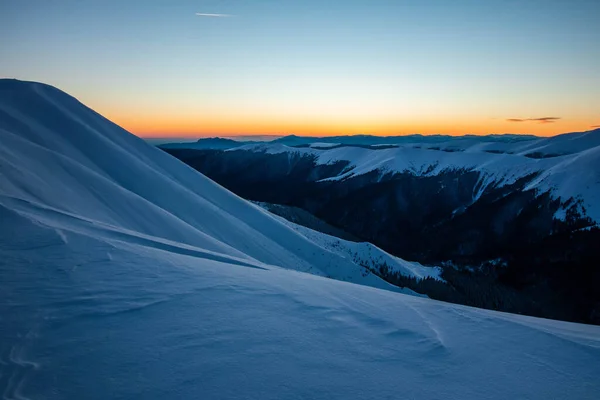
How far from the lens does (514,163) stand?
10269cm

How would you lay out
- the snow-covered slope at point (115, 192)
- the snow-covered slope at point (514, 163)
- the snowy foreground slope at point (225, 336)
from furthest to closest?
the snow-covered slope at point (514, 163), the snow-covered slope at point (115, 192), the snowy foreground slope at point (225, 336)

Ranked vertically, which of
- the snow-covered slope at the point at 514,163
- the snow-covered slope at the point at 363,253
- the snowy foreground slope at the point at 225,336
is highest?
the snow-covered slope at the point at 514,163

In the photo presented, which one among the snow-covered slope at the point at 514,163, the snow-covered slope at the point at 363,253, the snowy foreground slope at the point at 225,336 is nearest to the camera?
the snowy foreground slope at the point at 225,336

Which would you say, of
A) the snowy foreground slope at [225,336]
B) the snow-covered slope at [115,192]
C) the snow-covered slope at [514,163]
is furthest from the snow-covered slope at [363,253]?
the snow-covered slope at [514,163]

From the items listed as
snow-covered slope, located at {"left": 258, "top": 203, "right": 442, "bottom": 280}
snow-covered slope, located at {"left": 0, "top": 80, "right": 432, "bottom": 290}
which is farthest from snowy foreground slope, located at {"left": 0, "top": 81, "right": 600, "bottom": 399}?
snow-covered slope, located at {"left": 258, "top": 203, "right": 442, "bottom": 280}

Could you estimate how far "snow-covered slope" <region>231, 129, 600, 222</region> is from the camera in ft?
231

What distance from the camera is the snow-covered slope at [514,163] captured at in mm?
70375

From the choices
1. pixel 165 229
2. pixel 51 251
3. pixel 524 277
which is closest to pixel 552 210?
pixel 524 277

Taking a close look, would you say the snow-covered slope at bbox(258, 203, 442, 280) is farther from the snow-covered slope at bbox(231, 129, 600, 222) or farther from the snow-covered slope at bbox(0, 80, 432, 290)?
the snow-covered slope at bbox(231, 129, 600, 222)

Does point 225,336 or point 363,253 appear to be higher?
point 225,336

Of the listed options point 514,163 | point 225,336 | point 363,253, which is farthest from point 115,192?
point 514,163

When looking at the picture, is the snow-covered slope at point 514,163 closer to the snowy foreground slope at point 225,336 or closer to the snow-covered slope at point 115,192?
the snow-covered slope at point 115,192

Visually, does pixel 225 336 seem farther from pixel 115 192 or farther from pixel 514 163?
pixel 514 163

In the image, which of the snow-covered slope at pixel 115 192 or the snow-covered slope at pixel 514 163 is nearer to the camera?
the snow-covered slope at pixel 115 192
